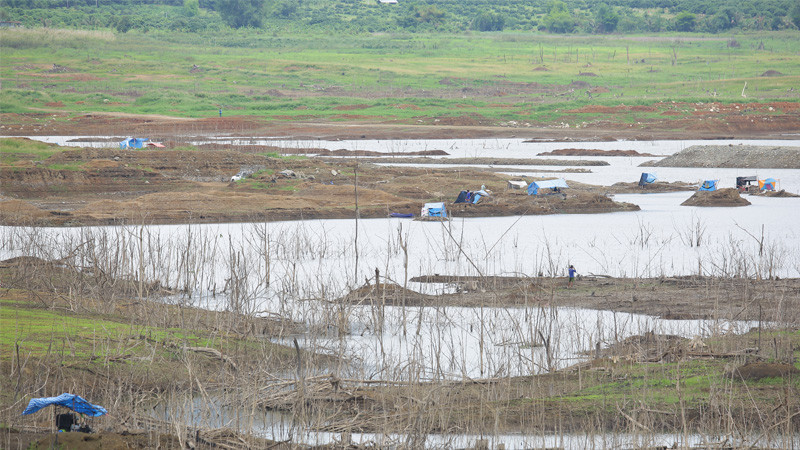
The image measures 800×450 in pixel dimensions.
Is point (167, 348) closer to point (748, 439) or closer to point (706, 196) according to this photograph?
point (748, 439)

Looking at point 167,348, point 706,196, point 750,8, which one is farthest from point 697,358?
point 750,8

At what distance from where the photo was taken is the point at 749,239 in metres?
19.4

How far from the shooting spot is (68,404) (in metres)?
6.89

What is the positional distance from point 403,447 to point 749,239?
14905 millimetres

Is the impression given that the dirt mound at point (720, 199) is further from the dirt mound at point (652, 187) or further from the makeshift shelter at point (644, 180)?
the makeshift shelter at point (644, 180)

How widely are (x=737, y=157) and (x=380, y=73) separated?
2026 inches

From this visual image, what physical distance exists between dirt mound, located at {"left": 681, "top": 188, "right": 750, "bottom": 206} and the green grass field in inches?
1220

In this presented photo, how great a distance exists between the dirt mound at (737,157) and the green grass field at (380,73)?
67.0 feet

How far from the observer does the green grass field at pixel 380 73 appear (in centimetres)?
6244

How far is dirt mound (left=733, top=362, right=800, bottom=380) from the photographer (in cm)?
856

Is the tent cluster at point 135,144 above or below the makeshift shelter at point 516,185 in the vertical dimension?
above

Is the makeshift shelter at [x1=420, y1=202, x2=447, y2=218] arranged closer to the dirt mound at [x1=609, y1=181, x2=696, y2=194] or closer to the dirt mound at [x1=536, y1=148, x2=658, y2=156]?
the dirt mound at [x1=609, y1=181, x2=696, y2=194]

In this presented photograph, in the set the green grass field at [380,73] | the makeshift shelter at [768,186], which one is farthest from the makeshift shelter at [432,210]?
the green grass field at [380,73]

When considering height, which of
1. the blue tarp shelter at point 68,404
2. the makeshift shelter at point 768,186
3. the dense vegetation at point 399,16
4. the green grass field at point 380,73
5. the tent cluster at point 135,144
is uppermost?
the dense vegetation at point 399,16
